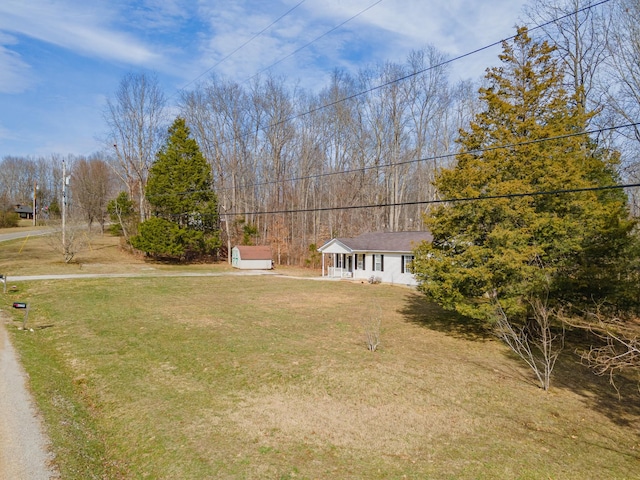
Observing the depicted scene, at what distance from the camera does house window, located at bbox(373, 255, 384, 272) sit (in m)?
27.3

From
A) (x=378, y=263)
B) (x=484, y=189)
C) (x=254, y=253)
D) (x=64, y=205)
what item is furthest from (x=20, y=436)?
(x=254, y=253)

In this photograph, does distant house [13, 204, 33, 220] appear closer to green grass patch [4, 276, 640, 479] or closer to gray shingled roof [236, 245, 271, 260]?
gray shingled roof [236, 245, 271, 260]

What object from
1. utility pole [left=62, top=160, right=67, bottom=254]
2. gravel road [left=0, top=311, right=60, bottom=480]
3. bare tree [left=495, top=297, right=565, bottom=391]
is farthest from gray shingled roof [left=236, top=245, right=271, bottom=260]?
gravel road [left=0, top=311, right=60, bottom=480]

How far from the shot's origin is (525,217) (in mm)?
11438

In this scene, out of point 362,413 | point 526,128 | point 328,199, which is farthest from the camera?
point 328,199

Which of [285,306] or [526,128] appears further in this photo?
[285,306]

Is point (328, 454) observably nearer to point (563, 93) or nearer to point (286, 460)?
point (286, 460)

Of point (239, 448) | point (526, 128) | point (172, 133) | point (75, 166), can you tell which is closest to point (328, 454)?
point (239, 448)

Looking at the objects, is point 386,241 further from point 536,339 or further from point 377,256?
point 536,339

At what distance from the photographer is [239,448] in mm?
5844

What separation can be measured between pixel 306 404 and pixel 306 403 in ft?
0.14

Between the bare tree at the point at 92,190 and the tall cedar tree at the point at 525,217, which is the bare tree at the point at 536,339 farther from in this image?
the bare tree at the point at 92,190

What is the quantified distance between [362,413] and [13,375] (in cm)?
757

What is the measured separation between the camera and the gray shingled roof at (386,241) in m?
25.9
